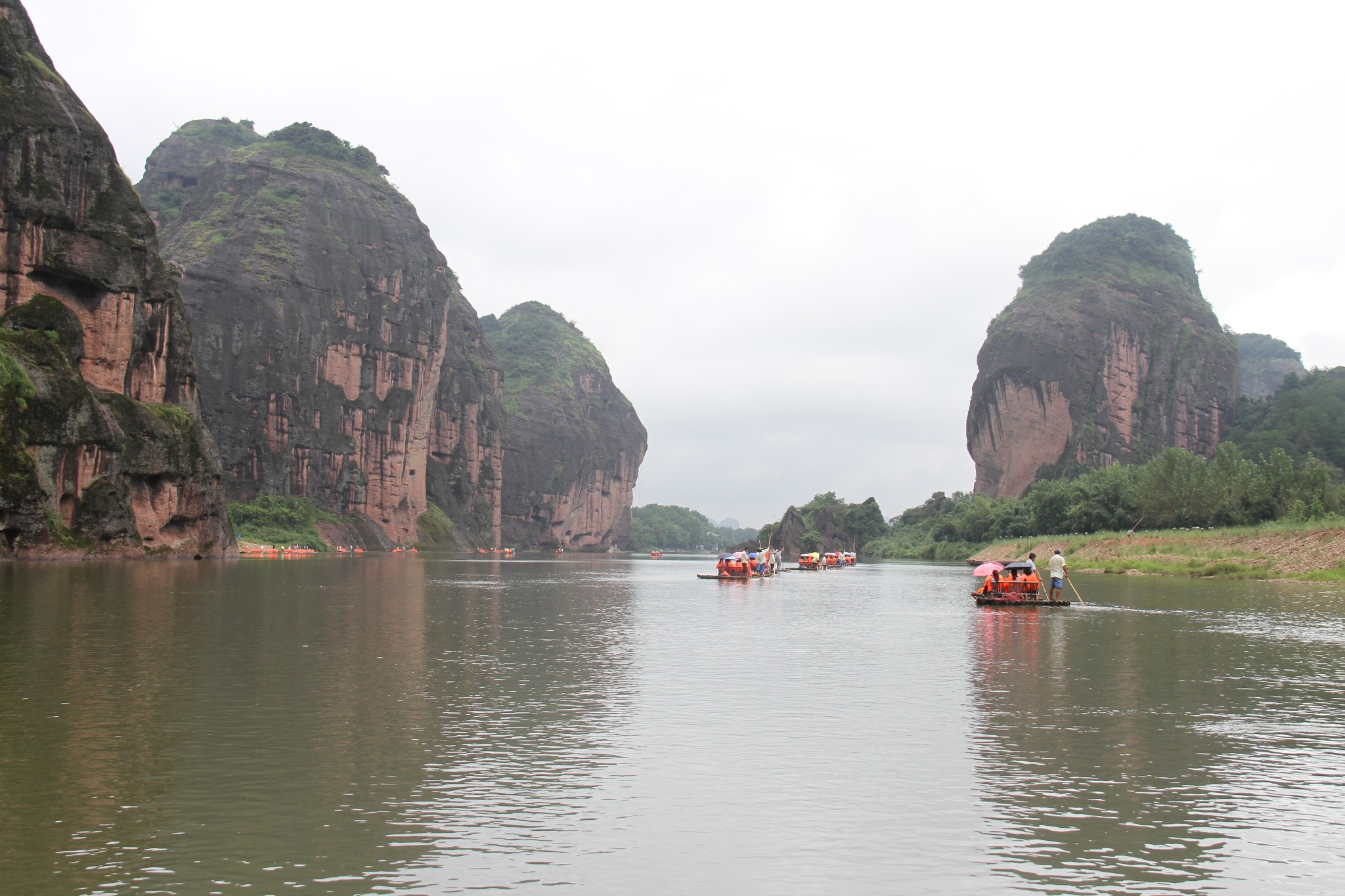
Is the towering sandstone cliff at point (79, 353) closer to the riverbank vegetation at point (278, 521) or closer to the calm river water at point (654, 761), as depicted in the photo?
the calm river water at point (654, 761)

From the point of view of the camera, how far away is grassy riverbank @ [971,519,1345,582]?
58500 millimetres

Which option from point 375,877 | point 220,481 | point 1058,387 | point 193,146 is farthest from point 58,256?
point 1058,387

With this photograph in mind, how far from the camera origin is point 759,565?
8025 centimetres

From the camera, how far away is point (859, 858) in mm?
9664

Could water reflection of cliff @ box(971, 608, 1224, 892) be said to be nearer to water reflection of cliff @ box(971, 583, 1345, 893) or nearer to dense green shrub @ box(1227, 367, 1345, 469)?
water reflection of cliff @ box(971, 583, 1345, 893)

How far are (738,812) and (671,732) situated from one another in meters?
4.22

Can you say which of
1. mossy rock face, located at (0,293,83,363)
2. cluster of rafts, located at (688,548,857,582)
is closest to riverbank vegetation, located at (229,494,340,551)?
mossy rock face, located at (0,293,83,363)

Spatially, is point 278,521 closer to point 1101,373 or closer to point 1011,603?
point 1011,603

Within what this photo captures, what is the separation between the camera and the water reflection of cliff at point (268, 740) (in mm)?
9523

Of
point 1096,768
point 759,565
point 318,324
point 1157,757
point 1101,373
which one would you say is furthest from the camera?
point 1101,373

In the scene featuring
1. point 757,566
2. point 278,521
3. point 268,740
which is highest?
point 278,521

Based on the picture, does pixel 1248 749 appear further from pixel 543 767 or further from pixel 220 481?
pixel 220 481

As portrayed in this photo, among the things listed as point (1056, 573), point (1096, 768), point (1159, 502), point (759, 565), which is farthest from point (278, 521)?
point (1096, 768)

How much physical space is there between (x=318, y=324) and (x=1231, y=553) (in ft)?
356
